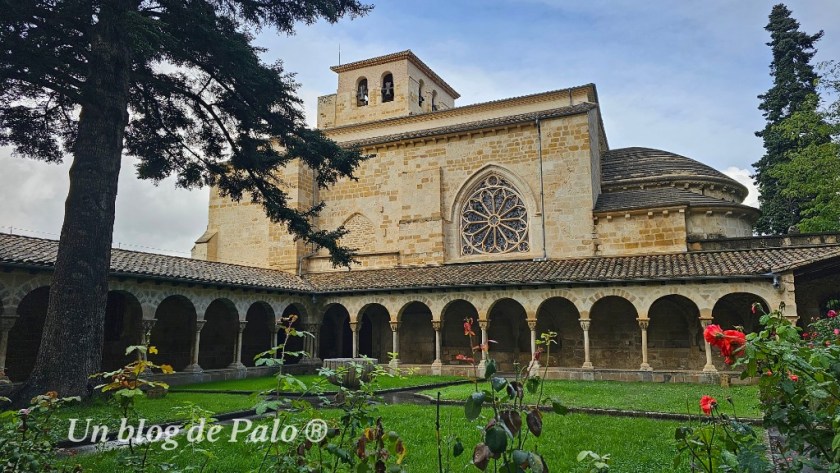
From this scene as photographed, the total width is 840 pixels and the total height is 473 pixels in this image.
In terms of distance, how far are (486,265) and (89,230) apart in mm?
13708

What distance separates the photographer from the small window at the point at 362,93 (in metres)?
29.6

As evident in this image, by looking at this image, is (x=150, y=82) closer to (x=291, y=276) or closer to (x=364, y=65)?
(x=291, y=276)

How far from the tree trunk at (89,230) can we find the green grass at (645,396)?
677 centimetres

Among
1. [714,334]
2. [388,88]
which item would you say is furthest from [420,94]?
[714,334]

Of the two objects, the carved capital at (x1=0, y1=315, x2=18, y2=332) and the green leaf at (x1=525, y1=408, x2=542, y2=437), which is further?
the carved capital at (x1=0, y1=315, x2=18, y2=332)

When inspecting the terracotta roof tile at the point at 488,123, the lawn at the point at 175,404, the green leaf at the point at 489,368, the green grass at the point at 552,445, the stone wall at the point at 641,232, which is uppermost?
the terracotta roof tile at the point at 488,123

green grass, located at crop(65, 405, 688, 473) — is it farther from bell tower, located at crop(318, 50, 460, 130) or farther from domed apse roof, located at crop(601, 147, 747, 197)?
bell tower, located at crop(318, 50, 460, 130)

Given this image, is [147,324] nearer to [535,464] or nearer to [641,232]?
[535,464]

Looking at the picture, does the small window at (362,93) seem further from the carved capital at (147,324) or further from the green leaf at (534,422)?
the green leaf at (534,422)

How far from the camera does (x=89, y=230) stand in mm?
10250

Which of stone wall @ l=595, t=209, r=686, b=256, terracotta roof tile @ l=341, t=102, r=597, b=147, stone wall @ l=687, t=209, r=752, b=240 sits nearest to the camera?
stone wall @ l=595, t=209, r=686, b=256

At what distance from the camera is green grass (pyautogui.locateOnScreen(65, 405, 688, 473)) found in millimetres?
5613

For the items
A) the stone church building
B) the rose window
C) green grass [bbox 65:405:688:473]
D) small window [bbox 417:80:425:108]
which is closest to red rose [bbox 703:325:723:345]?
green grass [bbox 65:405:688:473]

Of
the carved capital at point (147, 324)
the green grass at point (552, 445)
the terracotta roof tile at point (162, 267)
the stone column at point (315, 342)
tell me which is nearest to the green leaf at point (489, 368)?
the green grass at point (552, 445)
